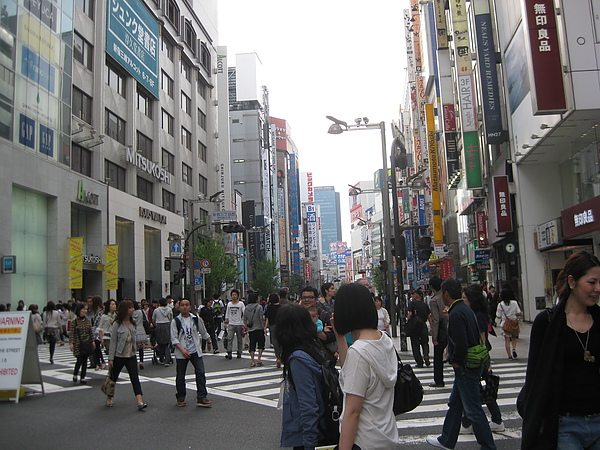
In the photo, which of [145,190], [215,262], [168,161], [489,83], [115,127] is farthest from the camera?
[215,262]

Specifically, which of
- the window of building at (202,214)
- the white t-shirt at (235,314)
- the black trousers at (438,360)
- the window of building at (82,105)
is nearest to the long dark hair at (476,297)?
the black trousers at (438,360)

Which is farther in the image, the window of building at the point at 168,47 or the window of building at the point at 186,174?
the window of building at the point at 186,174

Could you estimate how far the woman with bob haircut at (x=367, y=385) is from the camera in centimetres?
305

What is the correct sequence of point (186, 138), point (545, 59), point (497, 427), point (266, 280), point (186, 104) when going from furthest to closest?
1. point (266, 280)
2. point (186, 104)
3. point (186, 138)
4. point (545, 59)
5. point (497, 427)

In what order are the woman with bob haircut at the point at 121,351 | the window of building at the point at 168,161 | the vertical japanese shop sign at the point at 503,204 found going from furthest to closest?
the window of building at the point at 168,161 → the vertical japanese shop sign at the point at 503,204 → the woman with bob haircut at the point at 121,351

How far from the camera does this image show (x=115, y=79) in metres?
35.9

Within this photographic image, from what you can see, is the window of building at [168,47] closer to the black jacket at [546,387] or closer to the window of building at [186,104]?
the window of building at [186,104]

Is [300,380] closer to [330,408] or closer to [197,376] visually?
[330,408]

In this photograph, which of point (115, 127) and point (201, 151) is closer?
point (115, 127)

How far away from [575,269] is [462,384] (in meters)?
3.00

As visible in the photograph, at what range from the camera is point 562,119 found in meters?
20.4

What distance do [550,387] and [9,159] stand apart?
79.5 feet

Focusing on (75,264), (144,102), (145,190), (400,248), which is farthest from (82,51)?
(400,248)

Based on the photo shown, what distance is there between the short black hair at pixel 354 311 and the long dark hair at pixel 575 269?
1135mm
